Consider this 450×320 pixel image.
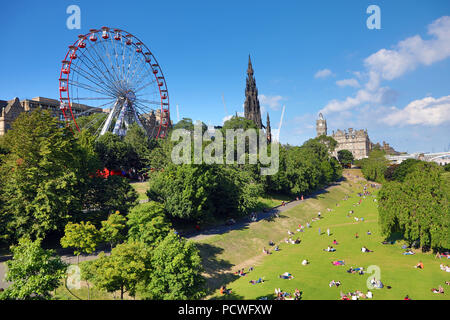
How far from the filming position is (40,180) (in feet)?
96.9

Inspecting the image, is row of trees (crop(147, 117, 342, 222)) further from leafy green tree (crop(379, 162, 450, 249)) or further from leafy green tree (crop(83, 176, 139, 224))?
leafy green tree (crop(379, 162, 450, 249))

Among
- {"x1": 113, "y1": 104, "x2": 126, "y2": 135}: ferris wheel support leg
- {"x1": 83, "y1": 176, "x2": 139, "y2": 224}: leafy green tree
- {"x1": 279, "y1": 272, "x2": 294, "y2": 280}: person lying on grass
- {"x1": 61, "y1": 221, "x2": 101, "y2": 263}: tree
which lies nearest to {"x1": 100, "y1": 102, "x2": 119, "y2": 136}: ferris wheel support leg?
{"x1": 113, "y1": 104, "x2": 126, "y2": 135}: ferris wheel support leg

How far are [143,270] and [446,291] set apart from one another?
75.7ft

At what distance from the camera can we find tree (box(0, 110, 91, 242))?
27547 millimetres

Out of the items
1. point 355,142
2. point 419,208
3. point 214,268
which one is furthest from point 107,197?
point 355,142

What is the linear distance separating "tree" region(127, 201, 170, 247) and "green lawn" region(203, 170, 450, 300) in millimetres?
6911

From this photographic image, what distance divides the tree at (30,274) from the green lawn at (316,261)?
46.3 feet

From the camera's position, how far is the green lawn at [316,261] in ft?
78.4

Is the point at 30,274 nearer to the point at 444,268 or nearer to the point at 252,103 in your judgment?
the point at 444,268

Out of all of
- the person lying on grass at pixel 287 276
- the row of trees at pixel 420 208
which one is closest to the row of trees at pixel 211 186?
the person lying on grass at pixel 287 276

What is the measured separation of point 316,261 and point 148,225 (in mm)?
18248

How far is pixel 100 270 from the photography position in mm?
18984
